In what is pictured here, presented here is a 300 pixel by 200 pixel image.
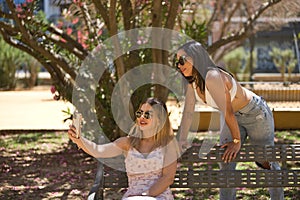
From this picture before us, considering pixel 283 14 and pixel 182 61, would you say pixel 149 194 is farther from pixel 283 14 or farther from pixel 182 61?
pixel 283 14

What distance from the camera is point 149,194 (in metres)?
3.67

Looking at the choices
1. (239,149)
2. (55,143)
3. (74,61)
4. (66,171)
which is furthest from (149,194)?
(55,143)

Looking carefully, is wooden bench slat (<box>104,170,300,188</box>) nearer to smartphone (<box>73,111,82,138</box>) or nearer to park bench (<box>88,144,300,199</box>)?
park bench (<box>88,144,300,199</box>)

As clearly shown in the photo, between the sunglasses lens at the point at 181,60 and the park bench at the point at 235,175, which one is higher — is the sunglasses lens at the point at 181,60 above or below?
above

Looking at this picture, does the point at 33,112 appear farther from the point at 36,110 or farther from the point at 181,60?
the point at 181,60

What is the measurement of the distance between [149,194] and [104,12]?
3.57m

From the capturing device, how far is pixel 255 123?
164 inches

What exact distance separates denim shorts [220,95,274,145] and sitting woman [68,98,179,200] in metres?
0.56

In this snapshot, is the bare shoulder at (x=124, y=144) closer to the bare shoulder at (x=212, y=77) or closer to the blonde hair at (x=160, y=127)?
the blonde hair at (x=160, y=127)

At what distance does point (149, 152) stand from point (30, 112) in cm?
1007

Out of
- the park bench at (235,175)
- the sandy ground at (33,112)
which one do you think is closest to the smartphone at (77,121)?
the park bench at (235,175)

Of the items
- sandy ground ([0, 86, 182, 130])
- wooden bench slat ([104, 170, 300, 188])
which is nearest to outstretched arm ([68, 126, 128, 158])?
wooden bench slat ([104, 170, 300, 188])

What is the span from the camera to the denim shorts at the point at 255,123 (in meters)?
4.12

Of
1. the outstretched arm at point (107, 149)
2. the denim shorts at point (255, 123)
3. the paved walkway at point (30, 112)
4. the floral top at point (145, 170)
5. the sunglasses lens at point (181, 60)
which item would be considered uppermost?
the sunglasses lens at point (181, 60)
